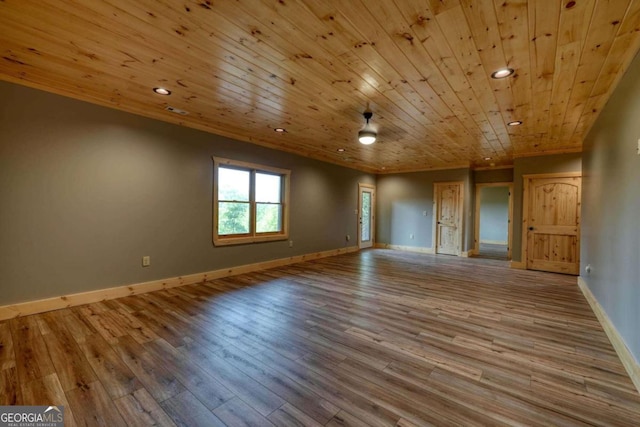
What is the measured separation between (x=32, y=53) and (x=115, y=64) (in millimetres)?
641

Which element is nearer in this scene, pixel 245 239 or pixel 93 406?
pixel 93 406

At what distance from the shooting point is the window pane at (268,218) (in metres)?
5.57

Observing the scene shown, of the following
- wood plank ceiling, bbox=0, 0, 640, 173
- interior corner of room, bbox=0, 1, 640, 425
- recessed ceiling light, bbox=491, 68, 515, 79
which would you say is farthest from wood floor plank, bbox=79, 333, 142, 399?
recessed ceiling light, bbox=491, 68, 515, 79

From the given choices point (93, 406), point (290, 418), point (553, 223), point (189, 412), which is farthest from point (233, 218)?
point (553, 223)

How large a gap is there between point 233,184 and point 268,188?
2.73ft

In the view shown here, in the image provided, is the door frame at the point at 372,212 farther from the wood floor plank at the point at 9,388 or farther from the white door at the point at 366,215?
the wood floor plank at the point at 9,388

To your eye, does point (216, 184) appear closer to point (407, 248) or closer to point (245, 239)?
point (245, 239)

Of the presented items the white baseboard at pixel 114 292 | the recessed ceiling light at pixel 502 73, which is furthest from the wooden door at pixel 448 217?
the recessed ceiling light at pixel 502 73

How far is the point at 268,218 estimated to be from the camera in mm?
5773

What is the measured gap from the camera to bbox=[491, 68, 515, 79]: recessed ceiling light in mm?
2580

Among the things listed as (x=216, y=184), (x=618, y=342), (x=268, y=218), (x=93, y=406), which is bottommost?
(x=93, y=406)

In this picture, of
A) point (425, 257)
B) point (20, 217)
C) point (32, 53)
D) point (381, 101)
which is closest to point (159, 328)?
point (20, 217)

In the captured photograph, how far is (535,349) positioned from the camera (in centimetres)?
246

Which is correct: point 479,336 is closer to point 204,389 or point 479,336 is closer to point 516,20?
point 204,389
